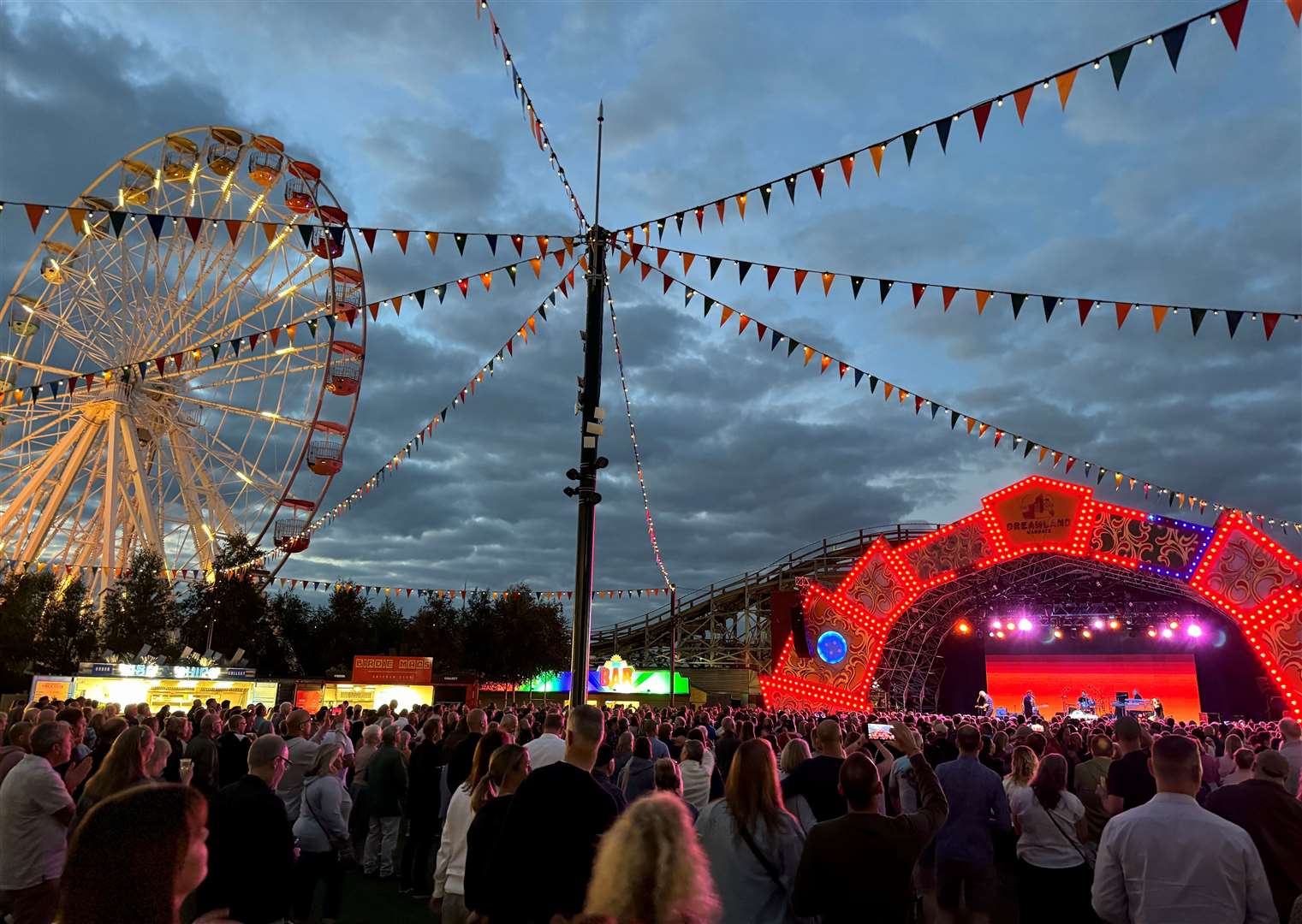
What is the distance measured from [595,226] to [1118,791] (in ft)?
25.1

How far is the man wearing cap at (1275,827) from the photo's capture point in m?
4.45

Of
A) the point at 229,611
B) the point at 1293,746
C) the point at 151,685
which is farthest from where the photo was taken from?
the point at 229,611

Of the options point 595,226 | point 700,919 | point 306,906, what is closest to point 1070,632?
point 595,226

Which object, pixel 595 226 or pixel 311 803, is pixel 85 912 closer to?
pixel 311 803

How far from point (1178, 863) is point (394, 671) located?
22527 millimetres

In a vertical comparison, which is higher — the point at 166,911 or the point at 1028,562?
the point at 1028,562

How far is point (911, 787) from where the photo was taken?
6559 mm

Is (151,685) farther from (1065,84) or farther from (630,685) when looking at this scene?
(1065,84)

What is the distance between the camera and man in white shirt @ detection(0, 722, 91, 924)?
16.3 feet

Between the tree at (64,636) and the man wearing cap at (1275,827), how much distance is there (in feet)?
113

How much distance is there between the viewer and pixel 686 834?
2465 millimetres

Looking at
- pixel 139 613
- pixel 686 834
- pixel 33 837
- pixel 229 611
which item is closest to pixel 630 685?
pixel 229 611

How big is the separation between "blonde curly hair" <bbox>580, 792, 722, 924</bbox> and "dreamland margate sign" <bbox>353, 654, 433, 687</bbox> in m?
22.5

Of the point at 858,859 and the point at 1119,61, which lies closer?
the point at 858,859
